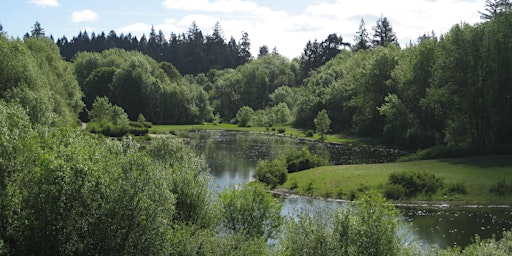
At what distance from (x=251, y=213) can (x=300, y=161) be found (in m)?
37.4

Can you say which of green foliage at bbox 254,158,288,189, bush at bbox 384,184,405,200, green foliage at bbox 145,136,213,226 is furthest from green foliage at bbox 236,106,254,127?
green foliage at bbox 145,136,213,226

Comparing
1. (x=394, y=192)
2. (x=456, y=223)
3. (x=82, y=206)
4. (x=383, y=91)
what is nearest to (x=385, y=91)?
(x=383, y=91)

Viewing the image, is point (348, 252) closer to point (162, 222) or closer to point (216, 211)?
point (162, 222)

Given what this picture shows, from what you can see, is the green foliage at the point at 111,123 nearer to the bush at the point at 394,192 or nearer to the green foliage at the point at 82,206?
the bush at the point at 394,192

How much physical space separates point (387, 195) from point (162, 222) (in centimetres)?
3653

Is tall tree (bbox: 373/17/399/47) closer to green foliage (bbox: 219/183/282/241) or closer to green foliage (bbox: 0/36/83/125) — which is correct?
green foliage (bbox: 0/36/83/125)

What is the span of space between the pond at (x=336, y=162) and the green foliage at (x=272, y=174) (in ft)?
9.88

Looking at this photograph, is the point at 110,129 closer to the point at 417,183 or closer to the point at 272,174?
the point at 272,174

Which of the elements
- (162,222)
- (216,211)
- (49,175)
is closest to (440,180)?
(216,211)

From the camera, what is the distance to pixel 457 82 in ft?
255

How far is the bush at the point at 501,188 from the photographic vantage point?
54469 millimetres

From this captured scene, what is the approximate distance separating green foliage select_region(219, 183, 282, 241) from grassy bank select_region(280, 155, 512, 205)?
75.3ft

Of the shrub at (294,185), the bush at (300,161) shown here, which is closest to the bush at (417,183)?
the shrub at (294,185)

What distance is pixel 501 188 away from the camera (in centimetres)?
5500
